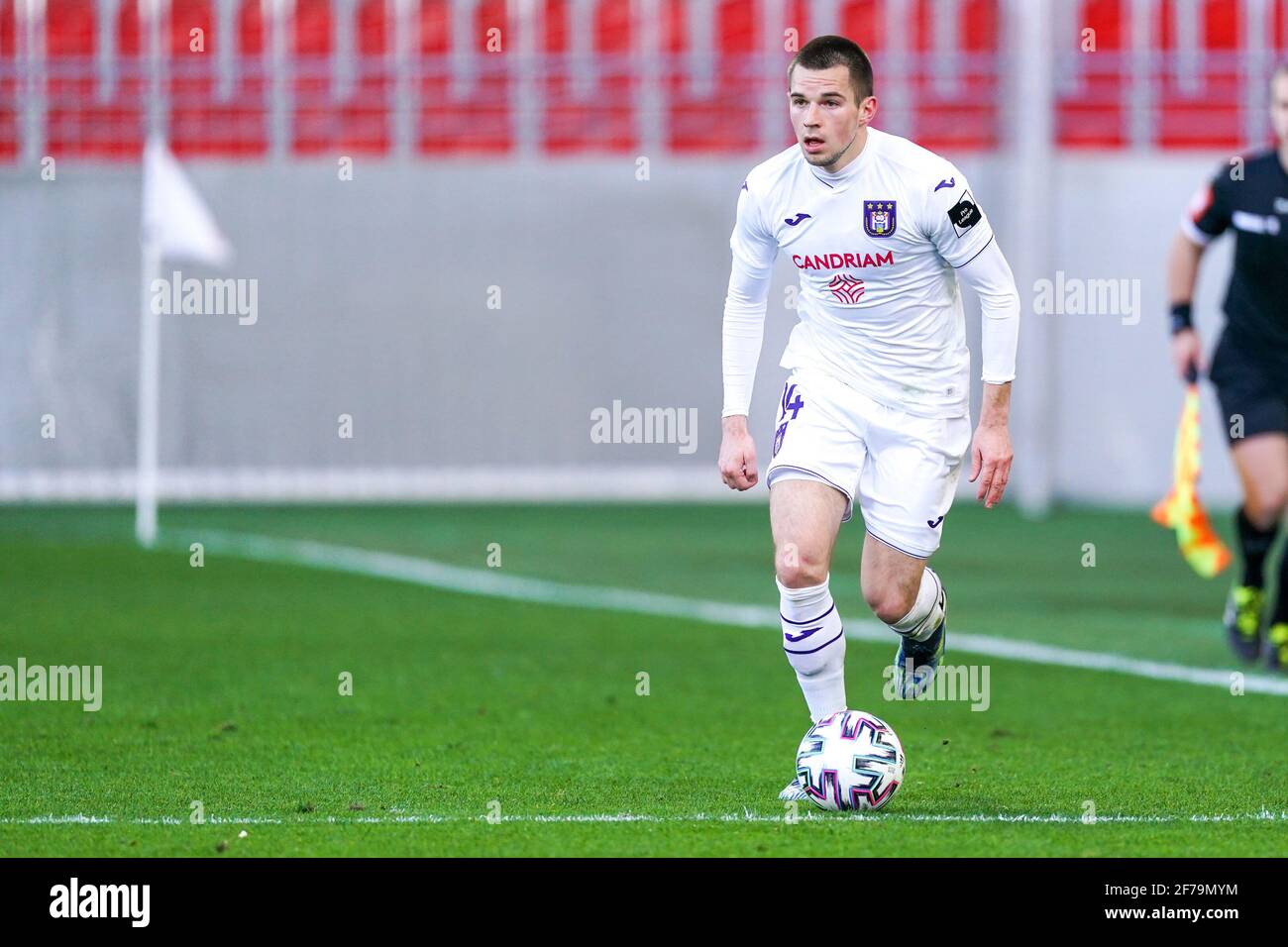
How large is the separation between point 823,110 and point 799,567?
124 cm

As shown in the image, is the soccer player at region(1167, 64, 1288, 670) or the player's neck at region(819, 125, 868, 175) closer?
the player's neck at region(819, 125, 868, 175)

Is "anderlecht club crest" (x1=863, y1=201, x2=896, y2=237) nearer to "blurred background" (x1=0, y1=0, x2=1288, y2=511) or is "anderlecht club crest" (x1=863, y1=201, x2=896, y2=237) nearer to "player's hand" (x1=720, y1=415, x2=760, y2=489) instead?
"player's hand" (x1=720, y1=415, x2=760, y2=489)

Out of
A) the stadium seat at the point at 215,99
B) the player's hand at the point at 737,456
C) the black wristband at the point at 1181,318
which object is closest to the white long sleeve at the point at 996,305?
the player's hand at the point at 737,456

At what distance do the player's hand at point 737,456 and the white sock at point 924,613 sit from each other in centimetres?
77

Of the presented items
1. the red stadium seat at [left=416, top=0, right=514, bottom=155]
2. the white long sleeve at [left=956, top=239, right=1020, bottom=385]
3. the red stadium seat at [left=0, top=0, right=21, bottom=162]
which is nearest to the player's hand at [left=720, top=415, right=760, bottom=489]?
the white long sleeve at [left=956, top=239, right=1020, bottom=385]

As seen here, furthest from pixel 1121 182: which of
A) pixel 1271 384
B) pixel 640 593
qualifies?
pixel 1271 384

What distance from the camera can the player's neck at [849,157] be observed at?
19.5ft

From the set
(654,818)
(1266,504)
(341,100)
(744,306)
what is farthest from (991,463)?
(341,100)

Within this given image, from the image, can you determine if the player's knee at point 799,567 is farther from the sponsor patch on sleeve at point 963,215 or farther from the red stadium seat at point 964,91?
Answer: the red stadium seat at point 964,91

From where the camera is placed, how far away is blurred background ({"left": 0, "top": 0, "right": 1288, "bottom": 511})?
65.5ft

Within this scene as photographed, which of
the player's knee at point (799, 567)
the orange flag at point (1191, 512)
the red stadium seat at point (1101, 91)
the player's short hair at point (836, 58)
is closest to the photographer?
the player's short hair at point (836, 58)

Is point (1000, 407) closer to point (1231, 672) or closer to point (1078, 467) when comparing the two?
point (1231, 672)

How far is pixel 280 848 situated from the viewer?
5016 mm
